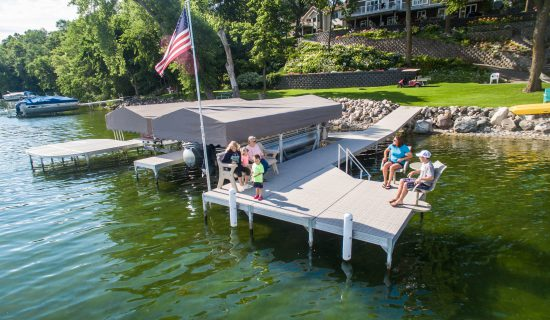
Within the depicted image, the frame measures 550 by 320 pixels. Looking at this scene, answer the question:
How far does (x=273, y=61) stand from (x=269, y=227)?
43020mm

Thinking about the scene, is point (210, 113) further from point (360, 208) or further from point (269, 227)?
point (360, 208)

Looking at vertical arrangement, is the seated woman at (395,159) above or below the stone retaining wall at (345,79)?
below

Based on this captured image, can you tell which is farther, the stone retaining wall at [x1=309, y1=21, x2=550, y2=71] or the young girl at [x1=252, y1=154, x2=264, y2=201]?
the stone retaining wall at [x1=309, y1=21, x2=550, y2=71]

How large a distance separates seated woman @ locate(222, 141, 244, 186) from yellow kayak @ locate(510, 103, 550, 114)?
67.3 ft

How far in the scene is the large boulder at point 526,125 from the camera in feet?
71.6

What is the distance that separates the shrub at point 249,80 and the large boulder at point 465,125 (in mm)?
29053

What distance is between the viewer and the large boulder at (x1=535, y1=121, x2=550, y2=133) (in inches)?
827

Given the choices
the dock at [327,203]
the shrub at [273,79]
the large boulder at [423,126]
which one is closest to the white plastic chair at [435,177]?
the dock at [327,203]

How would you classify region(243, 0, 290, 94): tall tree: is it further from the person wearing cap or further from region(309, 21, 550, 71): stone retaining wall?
the person wearing cap

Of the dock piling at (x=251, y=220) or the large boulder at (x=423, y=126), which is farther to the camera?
the large boulder at (x=423, y=126)

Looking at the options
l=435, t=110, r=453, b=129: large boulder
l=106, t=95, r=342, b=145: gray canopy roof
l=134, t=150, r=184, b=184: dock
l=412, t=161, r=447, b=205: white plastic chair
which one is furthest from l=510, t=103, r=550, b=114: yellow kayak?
l=134, t=150, r=184, b=184: dock

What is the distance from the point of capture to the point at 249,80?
48781 millimetres

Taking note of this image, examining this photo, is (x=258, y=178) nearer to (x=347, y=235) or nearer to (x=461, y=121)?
(x=347, y=235)

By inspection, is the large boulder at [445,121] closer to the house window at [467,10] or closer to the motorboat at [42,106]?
the house window at [467,10]
